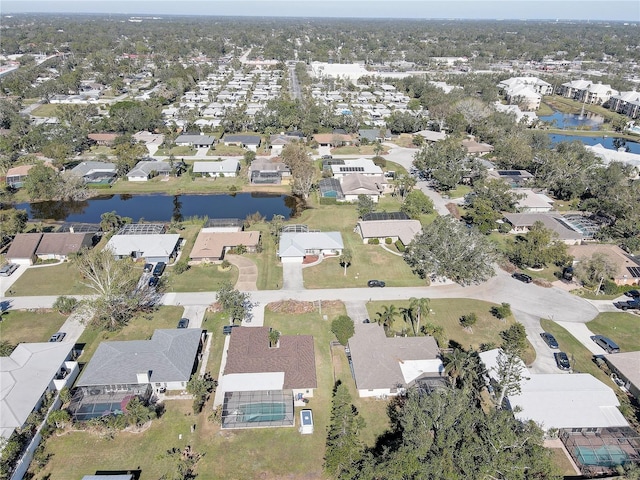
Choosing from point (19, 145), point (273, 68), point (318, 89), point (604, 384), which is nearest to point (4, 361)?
point (604, 384)

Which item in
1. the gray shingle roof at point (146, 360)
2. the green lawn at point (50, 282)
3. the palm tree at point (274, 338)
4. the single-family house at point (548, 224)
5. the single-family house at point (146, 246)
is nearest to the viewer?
the gray shingle roof at point (146, 360)

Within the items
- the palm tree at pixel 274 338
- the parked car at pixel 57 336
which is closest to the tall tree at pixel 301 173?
the palm tree at pixel 274 338

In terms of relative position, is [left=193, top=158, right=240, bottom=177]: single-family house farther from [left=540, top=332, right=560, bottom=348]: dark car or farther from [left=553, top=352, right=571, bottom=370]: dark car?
[left=553, top=352, right=571, bottom=370]: dark car

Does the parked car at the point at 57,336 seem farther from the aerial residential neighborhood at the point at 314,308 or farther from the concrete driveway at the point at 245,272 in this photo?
the concrete driveway at the point at 245,272

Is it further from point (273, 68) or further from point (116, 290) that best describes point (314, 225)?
point (273, 68)

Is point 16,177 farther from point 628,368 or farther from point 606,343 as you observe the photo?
point 628,368

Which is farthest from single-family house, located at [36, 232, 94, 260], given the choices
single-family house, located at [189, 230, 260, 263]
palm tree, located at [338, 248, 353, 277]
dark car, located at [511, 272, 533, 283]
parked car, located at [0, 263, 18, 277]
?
dark car, located at [511, 272, 533, 283]

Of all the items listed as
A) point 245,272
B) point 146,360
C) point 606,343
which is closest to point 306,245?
point 245,272
